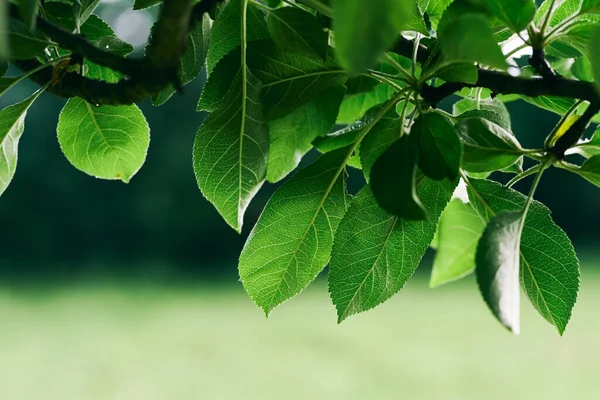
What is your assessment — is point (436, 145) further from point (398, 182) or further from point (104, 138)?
point (104, 138)

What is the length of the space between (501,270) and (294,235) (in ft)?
0.41

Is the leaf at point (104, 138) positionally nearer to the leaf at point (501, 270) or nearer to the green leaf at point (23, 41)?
the green leaf at point (23, 41)

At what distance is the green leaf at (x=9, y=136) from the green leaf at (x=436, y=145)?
18cm

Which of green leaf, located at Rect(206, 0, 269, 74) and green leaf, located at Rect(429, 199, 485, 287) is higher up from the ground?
green leaf, located at Rect(206, 0, 269, 74)

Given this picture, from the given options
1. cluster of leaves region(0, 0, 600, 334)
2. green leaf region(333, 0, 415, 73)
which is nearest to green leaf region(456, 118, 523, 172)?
cluster of leaves region(0, 0, 600, 334)

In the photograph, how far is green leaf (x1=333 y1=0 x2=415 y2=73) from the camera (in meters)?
0.14

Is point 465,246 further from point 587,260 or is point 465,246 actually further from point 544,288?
point 587,260

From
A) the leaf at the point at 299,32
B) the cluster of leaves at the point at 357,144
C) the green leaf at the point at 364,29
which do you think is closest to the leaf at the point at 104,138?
the cluster of leaves at the point at 357,144

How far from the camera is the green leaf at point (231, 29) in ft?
0.95

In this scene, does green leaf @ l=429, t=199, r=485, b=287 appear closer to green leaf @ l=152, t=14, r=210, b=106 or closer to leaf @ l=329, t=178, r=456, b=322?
leaf @ l=329, t=178, r=456, b=322

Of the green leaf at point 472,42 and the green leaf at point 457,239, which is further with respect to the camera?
the green leaf at point 457,239

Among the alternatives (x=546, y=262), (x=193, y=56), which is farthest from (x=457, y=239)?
(x=193, y=56)

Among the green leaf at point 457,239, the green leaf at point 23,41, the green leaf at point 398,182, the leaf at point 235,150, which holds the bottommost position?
the green leaf at point 457,239

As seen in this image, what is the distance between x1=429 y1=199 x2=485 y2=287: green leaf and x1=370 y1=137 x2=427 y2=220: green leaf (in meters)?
0.09
